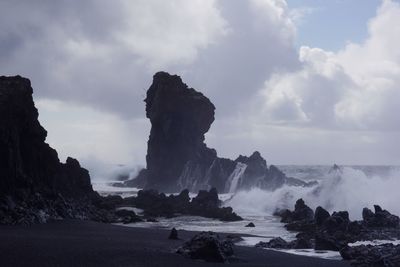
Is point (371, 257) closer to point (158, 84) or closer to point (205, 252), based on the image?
point (205, 252)

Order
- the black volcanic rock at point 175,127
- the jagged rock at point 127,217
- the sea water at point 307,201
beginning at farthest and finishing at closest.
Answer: the black volcanic rock at point 175,127 < the jagged rock at point 127,217 < the sea water at point 307,201

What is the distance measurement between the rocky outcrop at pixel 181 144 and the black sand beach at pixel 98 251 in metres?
64.7

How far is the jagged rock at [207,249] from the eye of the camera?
2547 centimetres

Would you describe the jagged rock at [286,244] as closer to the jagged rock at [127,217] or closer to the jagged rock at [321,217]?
the jagged rock at [321,217]

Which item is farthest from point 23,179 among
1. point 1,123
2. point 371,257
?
point 371,257

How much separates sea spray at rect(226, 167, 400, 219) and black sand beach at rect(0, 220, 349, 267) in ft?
108

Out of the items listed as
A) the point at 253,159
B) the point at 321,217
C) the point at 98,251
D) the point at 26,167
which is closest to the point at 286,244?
the point at 98,251

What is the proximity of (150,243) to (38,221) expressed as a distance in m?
12.2

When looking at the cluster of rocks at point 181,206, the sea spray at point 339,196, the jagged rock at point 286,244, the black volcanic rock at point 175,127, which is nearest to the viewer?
the jagged rock at point 286,244

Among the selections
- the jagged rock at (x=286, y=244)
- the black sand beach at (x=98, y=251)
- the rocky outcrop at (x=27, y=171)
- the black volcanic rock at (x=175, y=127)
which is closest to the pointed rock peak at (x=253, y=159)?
the black volcanic rock at (x=175, y=127)

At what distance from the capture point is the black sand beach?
22734 mm

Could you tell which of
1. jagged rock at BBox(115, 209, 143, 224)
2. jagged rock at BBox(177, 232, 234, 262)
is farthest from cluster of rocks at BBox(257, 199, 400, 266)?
jagged rock at BBox(115, 209, 143, 224)

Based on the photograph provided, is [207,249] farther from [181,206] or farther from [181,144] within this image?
[181,144]

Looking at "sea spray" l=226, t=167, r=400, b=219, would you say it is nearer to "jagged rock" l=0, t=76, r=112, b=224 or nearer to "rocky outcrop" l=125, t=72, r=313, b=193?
"rocky outcrop" l=125, t=72, r=313, b=193
